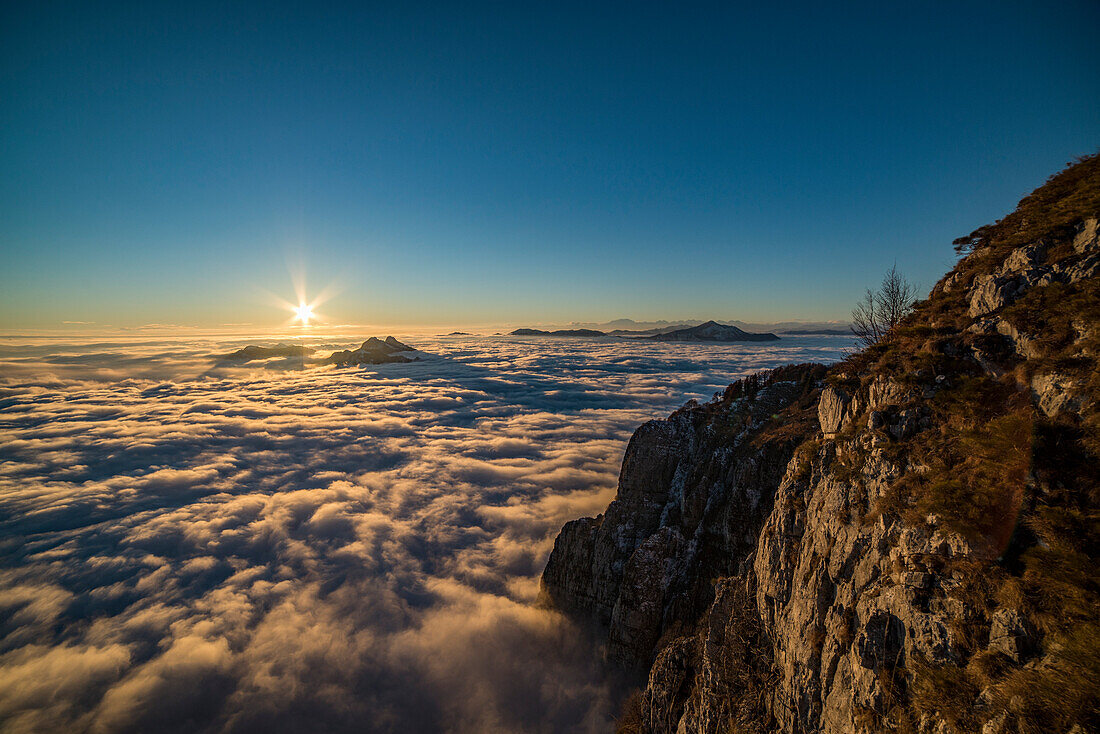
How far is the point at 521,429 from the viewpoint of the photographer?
118m

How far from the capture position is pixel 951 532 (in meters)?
7.21

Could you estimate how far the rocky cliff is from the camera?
6.04m

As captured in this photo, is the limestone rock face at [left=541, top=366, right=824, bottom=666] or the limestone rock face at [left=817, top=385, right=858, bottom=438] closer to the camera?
the limestone rock face at [left=817, top=385, right=858, bottom=438]

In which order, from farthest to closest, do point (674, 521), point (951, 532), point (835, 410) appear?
Result: point (674, 521), point (835, 410), point (951, 532)

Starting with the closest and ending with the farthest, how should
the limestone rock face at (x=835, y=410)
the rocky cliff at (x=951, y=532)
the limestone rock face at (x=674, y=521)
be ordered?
the rocky cliff at (x=951, y=532), the limestone rock face at (x=835, y=410), the limestone rock face at (x=674, y=521)

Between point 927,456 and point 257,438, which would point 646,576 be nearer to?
point 927,456

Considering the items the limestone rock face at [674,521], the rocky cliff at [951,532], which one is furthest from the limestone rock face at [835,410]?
the limestone rock face at [674,521]

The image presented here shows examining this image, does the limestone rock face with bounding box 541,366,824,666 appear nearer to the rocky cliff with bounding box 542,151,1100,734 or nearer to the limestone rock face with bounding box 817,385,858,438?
the rocky cliff with bounding box 542,151,1100,734

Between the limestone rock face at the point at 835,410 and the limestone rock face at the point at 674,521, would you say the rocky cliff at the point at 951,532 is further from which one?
the limestone rock face at the point at 674,521

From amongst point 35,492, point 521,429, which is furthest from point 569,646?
point 35,492

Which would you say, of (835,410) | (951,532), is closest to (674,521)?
(835,410)

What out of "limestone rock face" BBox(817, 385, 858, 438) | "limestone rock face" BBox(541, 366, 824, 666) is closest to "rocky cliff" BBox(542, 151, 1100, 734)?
"limestone rock face" BBox(817, 385, 858, 438)

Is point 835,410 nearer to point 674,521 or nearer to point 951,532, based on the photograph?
point 951,532

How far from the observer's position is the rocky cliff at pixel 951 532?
238 inches
